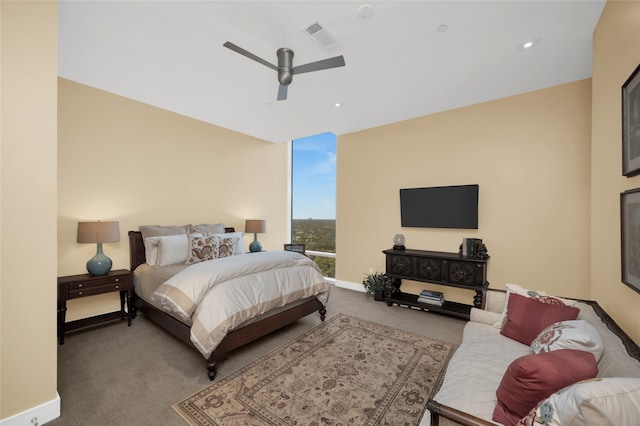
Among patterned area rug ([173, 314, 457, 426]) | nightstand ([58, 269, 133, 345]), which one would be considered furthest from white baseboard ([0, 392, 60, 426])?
nightstand ([58, 269, 133, 345])

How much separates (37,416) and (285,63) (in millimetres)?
3289

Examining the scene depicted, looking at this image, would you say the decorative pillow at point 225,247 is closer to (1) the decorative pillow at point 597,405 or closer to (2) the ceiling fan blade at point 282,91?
(2) the ceiling fan blade at point 282,91

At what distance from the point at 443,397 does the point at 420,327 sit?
2.08 m

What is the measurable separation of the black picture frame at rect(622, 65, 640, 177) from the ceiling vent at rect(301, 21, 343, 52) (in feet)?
6.79

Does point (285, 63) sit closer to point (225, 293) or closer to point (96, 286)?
point (225, 293)

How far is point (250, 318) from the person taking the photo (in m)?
2.55

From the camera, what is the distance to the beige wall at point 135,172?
328 centimetres

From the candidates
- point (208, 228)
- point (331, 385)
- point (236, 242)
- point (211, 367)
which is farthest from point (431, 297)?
point (208, 228)

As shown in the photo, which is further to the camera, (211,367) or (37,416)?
(211,367)

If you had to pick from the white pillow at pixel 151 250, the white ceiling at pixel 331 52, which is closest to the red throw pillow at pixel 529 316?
the white ceiling at pixel 331 52

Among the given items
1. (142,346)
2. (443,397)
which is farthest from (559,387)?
(142,346)

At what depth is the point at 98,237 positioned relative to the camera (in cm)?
315

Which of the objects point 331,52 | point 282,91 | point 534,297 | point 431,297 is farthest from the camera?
point 431,297

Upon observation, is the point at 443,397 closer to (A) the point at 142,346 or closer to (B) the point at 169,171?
(A) the point at 142,346
